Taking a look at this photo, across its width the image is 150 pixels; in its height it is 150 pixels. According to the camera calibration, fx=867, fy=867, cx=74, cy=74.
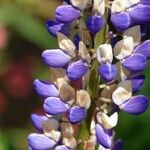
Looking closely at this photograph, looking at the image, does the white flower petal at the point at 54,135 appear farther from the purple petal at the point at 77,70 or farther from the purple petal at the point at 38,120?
the purple petal at the point at 77,70

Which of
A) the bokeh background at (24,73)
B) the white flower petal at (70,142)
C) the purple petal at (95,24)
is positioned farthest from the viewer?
the bokeh background at (24,73)

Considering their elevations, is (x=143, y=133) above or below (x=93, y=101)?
below

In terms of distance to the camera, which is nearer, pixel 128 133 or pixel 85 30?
pixel 85 30

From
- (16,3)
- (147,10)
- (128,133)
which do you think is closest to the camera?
(147,10)

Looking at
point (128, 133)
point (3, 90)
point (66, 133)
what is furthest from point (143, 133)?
point (66, 133)

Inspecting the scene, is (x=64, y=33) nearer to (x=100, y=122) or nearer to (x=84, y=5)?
(x=84, y=5)

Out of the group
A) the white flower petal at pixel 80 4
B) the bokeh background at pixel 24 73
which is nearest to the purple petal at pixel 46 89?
the white flower petal at pixel 80 4

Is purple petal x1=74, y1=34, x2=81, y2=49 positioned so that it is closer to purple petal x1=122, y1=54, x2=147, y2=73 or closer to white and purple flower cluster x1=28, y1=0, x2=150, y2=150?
white and purple flower cluster x1=28, y1=0, x2=150, y2=150

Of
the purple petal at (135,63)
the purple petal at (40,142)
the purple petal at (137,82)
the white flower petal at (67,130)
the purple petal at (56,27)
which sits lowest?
the purple petal at (40,142)
